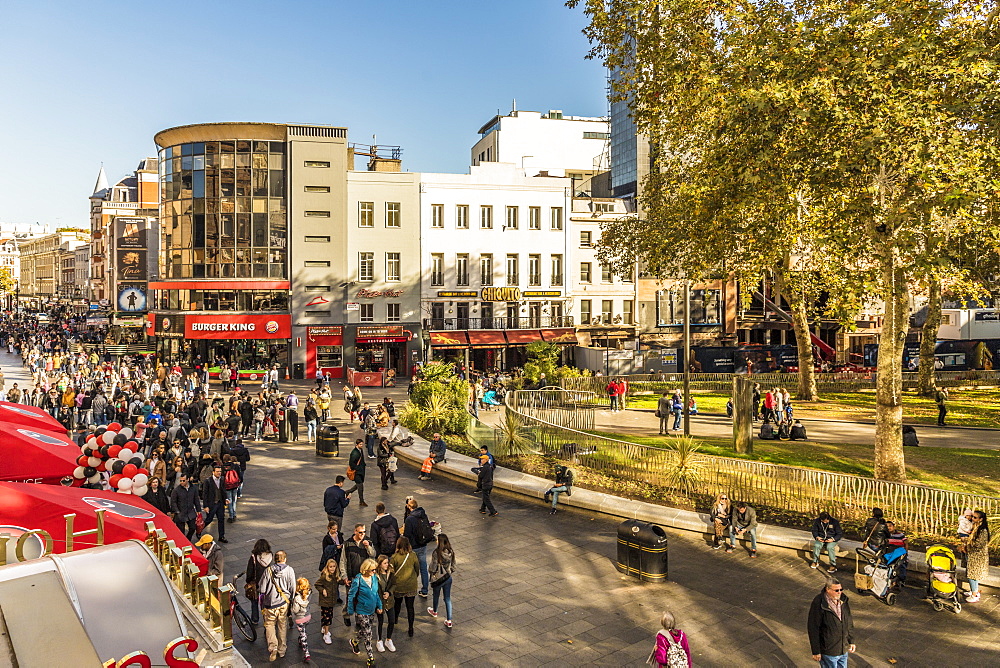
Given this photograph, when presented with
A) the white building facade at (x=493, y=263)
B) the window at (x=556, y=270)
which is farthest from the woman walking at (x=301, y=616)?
the window at (x=556, y=270)

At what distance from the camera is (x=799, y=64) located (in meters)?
15.1

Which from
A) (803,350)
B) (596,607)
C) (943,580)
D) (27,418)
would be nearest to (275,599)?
(596,607)

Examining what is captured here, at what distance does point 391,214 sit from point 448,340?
899 centimetres

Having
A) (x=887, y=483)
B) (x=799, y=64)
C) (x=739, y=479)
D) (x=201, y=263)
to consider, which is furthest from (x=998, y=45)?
(x=201, y=263)

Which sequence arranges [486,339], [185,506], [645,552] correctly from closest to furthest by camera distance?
1. [645,552]
2. [185,506]
3. [486,339]

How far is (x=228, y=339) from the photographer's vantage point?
45781 millimetres

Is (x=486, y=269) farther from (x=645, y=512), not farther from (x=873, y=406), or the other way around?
(x=645, y=512)

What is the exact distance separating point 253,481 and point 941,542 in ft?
52.6

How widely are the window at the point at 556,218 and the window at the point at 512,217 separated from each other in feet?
8.24

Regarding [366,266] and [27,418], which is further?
[366,266]

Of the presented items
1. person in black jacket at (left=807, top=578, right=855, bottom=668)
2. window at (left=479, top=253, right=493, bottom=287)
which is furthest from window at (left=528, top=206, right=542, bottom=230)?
person in black jacket at (left=807, top=578, right=855, bottom=668)

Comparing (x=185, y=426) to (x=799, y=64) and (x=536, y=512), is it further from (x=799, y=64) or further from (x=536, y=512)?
(x=799, y=64)

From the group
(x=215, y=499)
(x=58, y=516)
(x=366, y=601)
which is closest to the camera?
(x=58, y=516)

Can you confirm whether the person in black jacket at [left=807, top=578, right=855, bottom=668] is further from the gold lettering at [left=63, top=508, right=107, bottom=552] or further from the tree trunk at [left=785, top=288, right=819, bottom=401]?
the tree trunk at [left=785, top=288, right=819, bottom=401]
